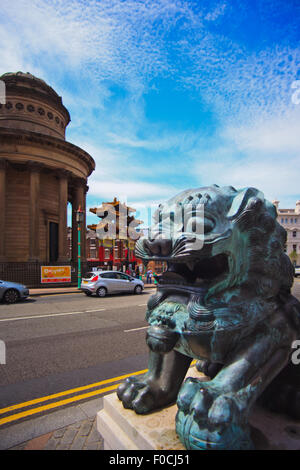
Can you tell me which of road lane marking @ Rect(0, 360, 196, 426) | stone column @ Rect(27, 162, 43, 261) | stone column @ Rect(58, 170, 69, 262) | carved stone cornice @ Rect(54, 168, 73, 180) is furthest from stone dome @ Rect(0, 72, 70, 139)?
road lane marking @ Rect(0, 360, 196, 426)

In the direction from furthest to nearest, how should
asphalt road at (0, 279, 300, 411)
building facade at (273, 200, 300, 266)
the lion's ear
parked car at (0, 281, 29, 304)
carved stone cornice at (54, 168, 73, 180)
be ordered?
building facade at (273, 200, 300, 266) → carved stone cornice at (54, 168, 73, 180) → parked car at (0, 281, 29, 304) → asphalt road at (0, 279, 300, 411) → the lion's ear

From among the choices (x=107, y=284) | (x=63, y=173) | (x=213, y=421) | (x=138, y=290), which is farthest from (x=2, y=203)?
(x=213, y=421)

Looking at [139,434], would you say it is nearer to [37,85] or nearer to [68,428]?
[68,428]

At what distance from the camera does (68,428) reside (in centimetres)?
288

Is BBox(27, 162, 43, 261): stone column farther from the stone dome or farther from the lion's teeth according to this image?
the lion's teeth

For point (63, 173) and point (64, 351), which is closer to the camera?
point (64, 351)

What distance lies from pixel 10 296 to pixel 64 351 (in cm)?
875

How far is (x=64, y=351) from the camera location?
5582 millimetres

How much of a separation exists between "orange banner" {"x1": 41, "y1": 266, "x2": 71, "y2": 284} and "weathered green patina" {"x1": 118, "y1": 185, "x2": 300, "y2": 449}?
19.6 m

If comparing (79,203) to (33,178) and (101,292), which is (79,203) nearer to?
(33,178)

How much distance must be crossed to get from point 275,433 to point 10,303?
13.4m

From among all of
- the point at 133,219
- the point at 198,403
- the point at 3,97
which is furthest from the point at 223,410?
the point at 133,219

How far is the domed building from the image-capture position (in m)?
21.7

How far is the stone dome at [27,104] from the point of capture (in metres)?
23.8
